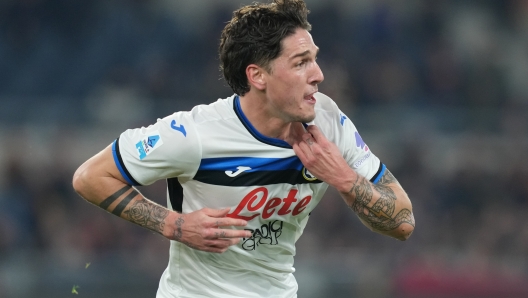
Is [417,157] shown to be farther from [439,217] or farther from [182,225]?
[182,225]

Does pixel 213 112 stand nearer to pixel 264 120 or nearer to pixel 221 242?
pixel 264 120

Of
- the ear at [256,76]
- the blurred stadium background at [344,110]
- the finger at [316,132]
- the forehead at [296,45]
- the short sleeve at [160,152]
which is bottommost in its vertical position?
the short sleeve at [160,152]

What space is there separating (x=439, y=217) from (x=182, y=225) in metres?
7.48

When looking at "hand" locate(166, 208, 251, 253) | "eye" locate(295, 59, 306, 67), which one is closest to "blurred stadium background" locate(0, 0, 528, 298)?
"hand" locate(166, 208, 251, 253)

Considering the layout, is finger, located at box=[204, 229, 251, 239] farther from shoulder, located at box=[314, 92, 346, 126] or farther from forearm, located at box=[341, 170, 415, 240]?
shoulder, located at box=[314, 92, 346, 126]

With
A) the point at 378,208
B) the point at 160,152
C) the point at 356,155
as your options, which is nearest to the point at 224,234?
the point at 160,152

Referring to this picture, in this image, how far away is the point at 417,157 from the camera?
11.4 meters

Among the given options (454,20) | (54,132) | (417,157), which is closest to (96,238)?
(54,132)

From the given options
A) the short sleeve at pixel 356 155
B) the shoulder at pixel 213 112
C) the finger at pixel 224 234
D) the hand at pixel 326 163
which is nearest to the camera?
the finger at pixel 224 234

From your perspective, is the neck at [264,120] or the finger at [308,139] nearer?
the finger at [308,139]

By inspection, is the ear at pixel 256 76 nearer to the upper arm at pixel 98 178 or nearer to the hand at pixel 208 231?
the hand at pixel 208 231
